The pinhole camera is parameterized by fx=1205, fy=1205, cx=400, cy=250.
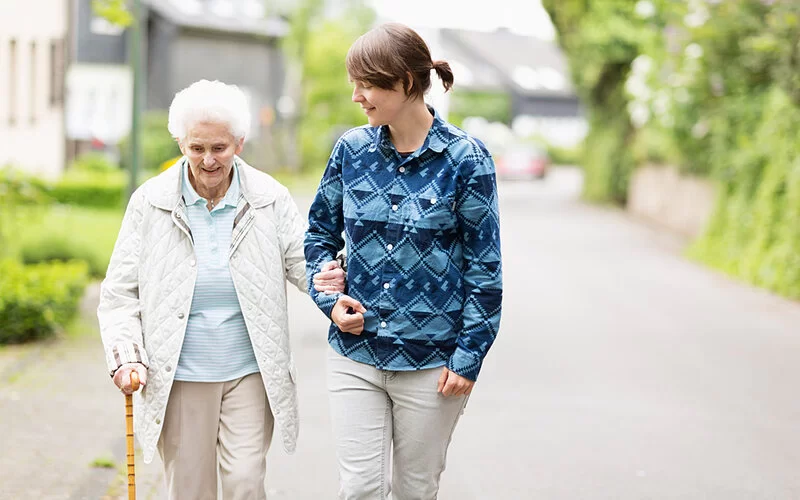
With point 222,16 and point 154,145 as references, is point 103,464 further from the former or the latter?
point 222,16

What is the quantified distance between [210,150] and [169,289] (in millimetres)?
463

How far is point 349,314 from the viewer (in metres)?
3.67

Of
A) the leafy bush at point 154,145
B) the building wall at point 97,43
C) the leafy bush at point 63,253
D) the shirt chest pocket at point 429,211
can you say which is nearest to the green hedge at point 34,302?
the leafy bush at point 63,253

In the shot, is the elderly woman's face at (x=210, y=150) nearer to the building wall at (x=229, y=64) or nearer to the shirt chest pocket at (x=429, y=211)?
the shirt chest pocket at (x=429, y=211)

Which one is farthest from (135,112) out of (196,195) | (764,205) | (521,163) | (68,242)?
(521,163)

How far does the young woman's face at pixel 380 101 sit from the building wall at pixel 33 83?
11403 mm

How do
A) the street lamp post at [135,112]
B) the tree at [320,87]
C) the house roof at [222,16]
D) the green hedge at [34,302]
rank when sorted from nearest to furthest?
the green hedge at [34,302] → the street lamp post at [135,112] → the house roof at [222,16] → the tree at [320,87]

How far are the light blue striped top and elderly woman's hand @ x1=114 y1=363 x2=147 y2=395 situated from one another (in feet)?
0.44

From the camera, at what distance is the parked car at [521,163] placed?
150 feet

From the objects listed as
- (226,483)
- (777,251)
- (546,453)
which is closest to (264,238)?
(226,483)

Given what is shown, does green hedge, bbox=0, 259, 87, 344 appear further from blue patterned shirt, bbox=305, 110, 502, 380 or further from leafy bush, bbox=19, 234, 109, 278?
blue patterned shirt, bbox=305, 110, 502, 380

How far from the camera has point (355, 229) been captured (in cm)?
369

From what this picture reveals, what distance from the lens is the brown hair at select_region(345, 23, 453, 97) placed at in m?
3.50

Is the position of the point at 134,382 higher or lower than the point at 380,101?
lower
